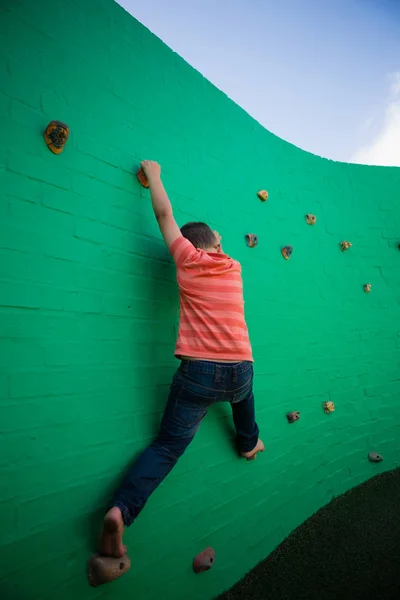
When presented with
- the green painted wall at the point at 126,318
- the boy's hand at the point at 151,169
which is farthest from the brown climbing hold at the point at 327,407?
the boy's hand at the point at 151,169

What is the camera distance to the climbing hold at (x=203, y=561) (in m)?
1.72

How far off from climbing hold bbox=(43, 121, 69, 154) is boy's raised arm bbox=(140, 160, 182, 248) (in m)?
→ 0.41

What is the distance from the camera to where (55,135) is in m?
1.46

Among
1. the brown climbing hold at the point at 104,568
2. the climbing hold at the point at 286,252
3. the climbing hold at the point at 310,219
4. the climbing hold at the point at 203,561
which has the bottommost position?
the climbing hold at the point at 203,561

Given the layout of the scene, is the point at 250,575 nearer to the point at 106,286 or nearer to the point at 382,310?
the point at 106,286

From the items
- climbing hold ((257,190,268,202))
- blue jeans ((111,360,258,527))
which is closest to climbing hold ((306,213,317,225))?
climbing hold ((257,190,268,202))

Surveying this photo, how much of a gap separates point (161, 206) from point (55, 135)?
52 centimetres

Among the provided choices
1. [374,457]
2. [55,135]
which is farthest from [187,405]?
[374,457]

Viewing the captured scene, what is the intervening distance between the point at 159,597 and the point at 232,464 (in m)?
0.68

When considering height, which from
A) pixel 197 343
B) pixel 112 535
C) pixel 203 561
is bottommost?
pixel 203 561

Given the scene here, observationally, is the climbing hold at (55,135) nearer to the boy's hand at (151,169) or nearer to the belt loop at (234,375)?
the boy's hand at (151,169)

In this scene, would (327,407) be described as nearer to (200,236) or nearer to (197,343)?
(197,343)

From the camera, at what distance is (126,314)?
1.64 m

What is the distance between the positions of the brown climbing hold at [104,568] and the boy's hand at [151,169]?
1579mm
